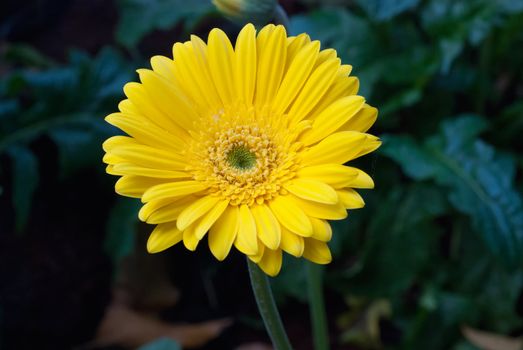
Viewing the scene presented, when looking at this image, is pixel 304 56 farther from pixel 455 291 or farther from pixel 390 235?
pixel 455 291

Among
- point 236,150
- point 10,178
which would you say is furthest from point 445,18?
point 10,178

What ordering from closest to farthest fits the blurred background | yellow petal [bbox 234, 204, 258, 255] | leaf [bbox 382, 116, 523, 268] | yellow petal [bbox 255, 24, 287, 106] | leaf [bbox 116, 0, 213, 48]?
1. yellow petal [bbox 234, 204, 258, 255]
2. yellow petal [bbox 255, 24, 287, 106]
3. leaf [bbox 382, 116, 523, 268]
4. the blurred background
5. leaf [bbox 116, 0, 213, 48]

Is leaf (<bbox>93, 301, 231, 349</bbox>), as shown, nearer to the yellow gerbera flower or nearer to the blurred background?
the blurred background

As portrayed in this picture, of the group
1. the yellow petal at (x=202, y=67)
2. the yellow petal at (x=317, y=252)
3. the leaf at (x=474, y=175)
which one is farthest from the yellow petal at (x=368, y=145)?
the leaf at (x=474, y=175)

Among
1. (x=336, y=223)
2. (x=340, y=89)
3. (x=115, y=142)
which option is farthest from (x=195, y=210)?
(x=336, y=223)

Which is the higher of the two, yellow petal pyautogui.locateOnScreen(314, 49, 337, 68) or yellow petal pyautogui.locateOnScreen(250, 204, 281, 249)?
yellow petal pyautogui.locateOnScreen(314, 49, 337, 68)

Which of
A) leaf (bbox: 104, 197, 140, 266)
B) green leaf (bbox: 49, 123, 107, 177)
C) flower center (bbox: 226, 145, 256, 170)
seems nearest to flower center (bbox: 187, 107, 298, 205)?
flower center (bbox: 226, 145, 256, 170)

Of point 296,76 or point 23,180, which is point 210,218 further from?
point 23,180
